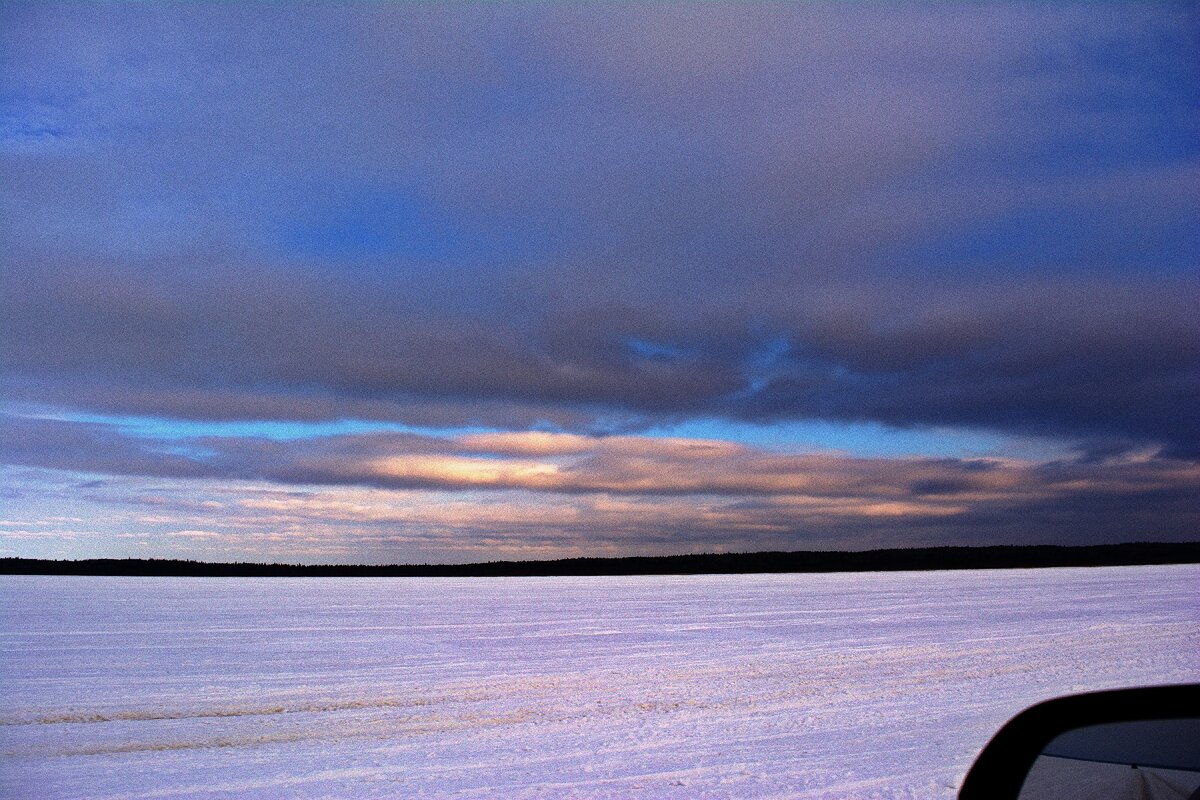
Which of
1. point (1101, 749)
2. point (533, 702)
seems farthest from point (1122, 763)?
point (533, 702)

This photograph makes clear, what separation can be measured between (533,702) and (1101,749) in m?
6.39

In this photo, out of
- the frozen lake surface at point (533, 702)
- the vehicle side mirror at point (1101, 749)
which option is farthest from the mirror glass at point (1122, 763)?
the frozen lake surface at point (533, 702)

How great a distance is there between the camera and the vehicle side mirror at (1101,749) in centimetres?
165

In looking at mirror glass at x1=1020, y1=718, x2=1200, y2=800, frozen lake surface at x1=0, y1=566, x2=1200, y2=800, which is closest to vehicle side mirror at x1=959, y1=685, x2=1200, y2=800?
mirror glass at x1=1020, y1=718, x2=1200, y2=800

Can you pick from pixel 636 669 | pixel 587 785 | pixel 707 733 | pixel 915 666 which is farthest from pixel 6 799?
pixel 915 666

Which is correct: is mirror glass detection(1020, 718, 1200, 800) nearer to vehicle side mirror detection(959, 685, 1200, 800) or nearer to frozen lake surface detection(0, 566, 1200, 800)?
vehicle side mirror detection(959, 685, 1200, 800)

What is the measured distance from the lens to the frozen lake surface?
5.17 m

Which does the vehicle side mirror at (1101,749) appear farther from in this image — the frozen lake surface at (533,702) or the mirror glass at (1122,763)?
the frozen lake surface at (533,702)

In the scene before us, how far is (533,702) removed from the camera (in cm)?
774

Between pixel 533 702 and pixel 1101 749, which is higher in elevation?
pixel 1101 749

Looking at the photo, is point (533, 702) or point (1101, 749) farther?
point (533, 702)

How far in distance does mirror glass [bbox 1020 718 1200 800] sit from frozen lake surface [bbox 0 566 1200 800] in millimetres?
3222

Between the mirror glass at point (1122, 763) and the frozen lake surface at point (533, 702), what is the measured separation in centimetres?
322

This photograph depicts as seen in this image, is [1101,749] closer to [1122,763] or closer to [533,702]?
[1122,763]
